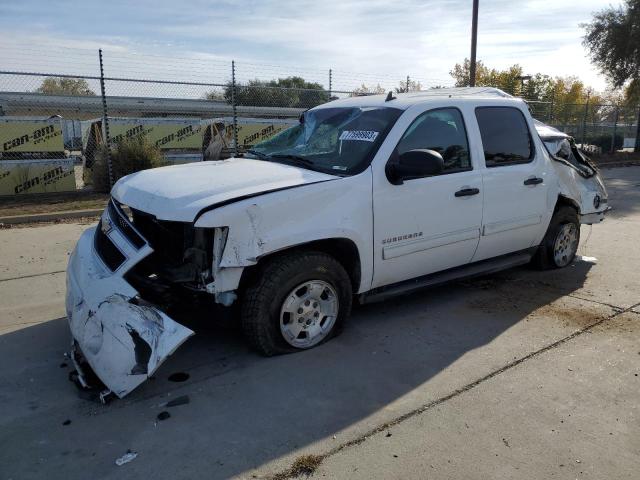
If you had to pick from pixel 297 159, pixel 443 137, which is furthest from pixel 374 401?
pixel 443 137

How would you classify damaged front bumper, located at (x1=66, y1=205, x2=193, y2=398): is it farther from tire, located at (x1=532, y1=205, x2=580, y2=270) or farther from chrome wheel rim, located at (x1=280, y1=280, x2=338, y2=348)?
tire, located at (x1=532, y1=205, x2=580, y2=270)

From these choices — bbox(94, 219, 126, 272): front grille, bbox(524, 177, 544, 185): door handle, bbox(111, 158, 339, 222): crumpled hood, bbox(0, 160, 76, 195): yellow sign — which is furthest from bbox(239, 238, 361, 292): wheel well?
bbox(0, 160, 76, 195): yellow sign

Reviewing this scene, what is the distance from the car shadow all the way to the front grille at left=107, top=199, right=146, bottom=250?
3.00 feet

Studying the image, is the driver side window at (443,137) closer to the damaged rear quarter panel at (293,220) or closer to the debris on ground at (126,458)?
the damaged rear quarter panel at (293,220)

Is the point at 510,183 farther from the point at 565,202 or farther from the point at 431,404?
the point at 431,404

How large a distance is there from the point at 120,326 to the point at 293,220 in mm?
1295

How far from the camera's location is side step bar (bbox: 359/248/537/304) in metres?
4.46

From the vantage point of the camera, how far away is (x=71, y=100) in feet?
81.3

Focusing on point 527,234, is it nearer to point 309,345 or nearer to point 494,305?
point 494,305

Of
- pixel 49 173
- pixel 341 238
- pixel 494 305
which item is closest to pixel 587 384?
pixel 494 305

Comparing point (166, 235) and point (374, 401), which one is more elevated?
point (166, 235)

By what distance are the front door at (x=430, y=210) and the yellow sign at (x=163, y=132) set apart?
10504 millimetres

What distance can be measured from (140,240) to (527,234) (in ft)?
12.4

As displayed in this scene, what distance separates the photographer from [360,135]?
4.41m
